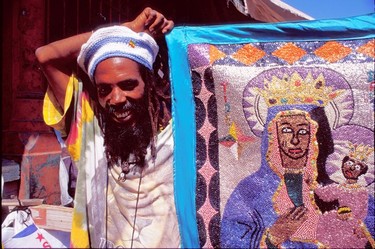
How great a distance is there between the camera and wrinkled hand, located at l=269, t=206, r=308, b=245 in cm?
236

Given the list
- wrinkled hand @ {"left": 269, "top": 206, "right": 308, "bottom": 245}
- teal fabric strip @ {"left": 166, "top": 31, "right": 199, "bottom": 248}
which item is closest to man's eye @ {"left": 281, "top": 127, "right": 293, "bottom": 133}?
wrinkled hand @ {"left": 269, "top": 206, "right": 308, "bottom": 245}

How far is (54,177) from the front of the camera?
131 inches

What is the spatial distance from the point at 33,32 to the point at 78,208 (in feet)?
5.46

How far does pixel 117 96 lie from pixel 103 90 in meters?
0.14

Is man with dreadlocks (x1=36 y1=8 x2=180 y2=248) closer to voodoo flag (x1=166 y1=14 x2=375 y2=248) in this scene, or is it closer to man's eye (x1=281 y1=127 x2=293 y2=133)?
voodoo flag (x1=166 y1=14 x2=375 y2=248)

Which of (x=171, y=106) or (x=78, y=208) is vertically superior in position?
(x=171, y=106)

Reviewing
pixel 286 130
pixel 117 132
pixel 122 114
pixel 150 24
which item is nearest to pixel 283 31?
pixel 286 130

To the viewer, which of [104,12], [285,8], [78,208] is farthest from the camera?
[285,8]

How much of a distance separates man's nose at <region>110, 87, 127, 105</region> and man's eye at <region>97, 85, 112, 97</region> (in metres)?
0.05

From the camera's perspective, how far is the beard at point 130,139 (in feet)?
8.33

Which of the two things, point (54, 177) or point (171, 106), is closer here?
point (171, 106)

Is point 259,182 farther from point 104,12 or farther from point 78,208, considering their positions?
point 104,12

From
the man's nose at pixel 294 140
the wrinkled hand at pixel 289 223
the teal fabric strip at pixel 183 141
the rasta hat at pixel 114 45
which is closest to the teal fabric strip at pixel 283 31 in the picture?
the teal fabric strip at pixel 183 141

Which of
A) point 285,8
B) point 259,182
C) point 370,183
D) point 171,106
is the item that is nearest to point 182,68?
point 171,106
